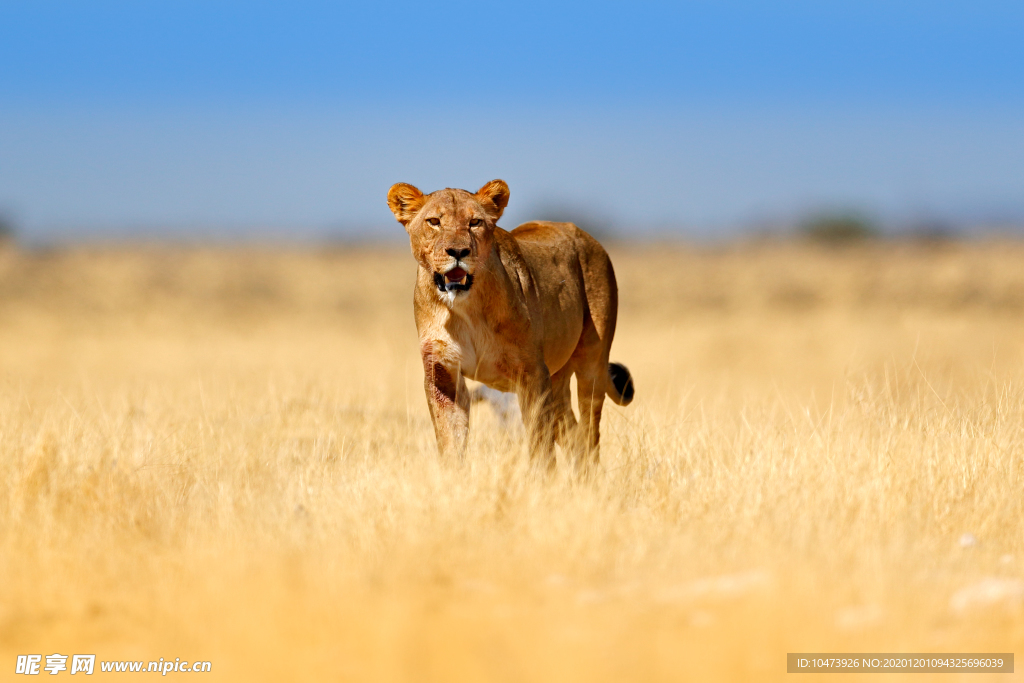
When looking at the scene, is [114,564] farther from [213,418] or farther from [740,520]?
[213,418]

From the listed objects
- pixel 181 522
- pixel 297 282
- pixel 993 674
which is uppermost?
pixel 297 282

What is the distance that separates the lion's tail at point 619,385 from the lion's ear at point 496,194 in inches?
75.7

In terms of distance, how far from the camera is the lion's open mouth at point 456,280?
20.4ft

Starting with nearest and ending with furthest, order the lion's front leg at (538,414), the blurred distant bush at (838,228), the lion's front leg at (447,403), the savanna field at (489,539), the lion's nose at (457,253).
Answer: the savanna field at (489,539) < the lion's nose at (457,253) < the lion's front leg at (538,414) < the lion's front leg at (447,403) < the blurred distant bush at (838,228)

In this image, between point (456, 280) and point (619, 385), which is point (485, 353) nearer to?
point (456, 280)

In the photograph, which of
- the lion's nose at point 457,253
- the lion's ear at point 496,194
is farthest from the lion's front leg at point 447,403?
the lion's ear at point 496,194

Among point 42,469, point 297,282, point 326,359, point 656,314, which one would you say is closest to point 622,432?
point 42,469

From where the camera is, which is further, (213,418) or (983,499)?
(213,418)

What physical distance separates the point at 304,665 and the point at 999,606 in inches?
104

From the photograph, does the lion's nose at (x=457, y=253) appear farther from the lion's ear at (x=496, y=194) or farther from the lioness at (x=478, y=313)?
the lion's ear at (x=496, y=194)

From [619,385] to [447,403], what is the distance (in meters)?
1.98

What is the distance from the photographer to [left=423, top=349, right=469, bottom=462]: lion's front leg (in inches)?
258

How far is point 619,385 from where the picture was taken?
8.25 metres

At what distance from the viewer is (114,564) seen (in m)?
5.06
